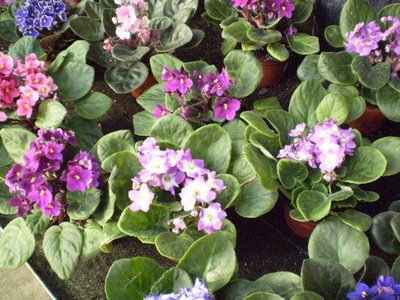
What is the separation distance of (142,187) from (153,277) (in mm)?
254

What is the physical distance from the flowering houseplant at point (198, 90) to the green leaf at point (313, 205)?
38 cm

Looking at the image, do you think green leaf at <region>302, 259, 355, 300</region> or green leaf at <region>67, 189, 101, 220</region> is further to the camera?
green leaf at <region>67, 189, 101, 220</region>

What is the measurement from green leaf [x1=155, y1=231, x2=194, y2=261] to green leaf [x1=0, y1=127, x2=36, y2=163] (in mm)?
553

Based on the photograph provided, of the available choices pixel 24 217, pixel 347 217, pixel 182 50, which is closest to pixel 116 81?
pixel 182 50

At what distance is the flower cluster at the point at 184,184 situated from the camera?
154cm

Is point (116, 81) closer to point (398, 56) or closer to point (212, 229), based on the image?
point (212, 229)

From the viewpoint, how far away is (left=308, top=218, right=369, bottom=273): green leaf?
1.50 metres

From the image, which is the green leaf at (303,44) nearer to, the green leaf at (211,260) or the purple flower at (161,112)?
the purple flower at (161,112)

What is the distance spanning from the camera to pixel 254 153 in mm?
1690

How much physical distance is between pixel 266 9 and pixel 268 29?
80 mm

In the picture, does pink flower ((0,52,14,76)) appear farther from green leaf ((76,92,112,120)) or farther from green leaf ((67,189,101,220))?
green leaf ((67,189,101,220))

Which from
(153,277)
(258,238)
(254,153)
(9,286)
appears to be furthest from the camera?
(9,286)

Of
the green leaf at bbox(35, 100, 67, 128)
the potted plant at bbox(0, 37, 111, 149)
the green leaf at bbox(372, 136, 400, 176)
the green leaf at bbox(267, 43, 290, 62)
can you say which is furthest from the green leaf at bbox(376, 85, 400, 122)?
the green leaf at bbox(35, 100, 67, 128)

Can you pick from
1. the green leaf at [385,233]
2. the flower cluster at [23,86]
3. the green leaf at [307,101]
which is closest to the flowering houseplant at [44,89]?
the flower cluster at [23,86]
